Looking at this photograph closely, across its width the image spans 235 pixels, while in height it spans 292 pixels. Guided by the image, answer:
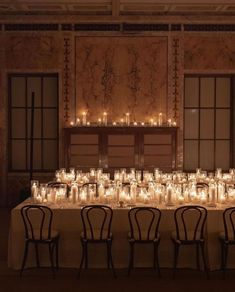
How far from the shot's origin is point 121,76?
11.6m

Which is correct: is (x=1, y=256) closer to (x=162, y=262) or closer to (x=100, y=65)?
(x=162, y=262)

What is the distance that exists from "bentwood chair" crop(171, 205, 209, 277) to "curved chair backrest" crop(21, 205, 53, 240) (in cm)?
157

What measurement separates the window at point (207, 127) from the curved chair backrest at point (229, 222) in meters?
5.20

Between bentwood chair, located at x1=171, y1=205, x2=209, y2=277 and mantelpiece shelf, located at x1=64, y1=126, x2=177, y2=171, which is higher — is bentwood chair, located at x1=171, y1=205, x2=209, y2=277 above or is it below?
below

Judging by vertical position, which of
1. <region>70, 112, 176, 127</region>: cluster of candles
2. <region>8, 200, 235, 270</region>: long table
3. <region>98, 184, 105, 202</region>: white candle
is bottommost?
<region>8, 200, 235, 270</region>: long table

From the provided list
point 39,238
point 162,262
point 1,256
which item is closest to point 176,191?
point 162,262

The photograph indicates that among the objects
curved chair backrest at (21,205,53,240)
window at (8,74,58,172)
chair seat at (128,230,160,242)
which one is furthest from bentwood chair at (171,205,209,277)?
window at (8,74,58,172)

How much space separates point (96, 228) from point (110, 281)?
74 centimetres

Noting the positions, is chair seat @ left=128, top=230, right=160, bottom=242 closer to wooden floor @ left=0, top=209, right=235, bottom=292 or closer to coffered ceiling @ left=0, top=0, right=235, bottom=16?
wooden floor @ left=0, top=209, right=235, bottom=292

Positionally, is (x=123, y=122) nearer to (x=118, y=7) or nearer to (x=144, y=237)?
(x=118, y=7)

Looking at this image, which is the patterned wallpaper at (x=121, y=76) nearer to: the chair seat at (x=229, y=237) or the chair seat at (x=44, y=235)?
the chair seat at (x=44, y=235)

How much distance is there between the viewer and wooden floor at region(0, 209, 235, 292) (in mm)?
5934

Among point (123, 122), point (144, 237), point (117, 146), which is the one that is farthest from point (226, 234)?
point (123, 122)

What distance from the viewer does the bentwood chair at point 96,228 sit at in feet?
20.9
